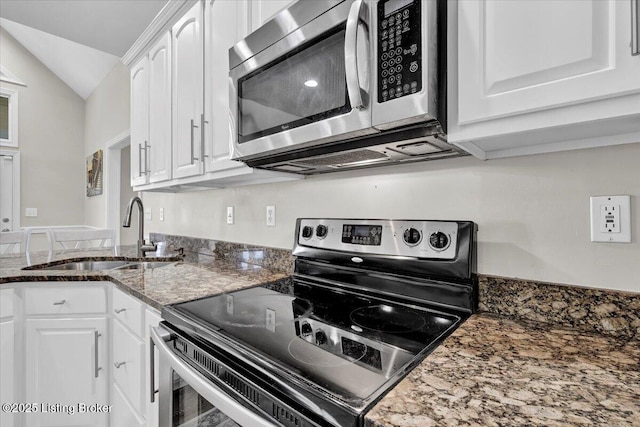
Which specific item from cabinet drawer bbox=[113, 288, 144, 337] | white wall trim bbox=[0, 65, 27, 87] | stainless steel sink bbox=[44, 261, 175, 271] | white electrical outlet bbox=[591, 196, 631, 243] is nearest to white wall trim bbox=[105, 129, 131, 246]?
white wall trim bbox=[0, 65, 27, 87]

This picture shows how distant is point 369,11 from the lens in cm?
87

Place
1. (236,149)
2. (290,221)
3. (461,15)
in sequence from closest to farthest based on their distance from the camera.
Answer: (461,15) < (236,149) < (290,221)

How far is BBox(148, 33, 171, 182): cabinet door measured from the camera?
2020mm

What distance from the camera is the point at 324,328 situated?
89cm

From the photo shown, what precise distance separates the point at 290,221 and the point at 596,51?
127cm

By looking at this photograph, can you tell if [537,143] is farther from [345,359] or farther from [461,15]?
[345,359]

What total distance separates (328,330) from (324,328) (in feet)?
0.06

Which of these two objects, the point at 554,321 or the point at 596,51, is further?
the point at 554,321

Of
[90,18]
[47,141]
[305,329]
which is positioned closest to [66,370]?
[305,329]

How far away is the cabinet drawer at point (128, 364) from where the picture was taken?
129cm

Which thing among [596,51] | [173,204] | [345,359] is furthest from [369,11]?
[173,204]

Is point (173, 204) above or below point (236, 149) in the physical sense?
below

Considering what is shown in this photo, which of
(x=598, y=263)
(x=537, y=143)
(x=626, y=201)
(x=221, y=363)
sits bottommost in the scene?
(x=221, y=363)

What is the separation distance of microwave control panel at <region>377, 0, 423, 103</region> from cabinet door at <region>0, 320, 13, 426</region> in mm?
1998
